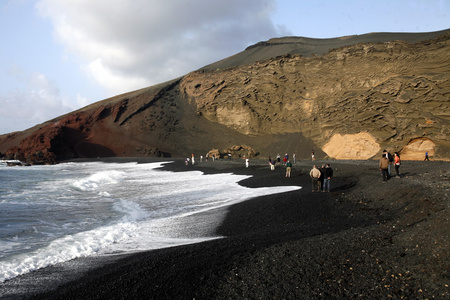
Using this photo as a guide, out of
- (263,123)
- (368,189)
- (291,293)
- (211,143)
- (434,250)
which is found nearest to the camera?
(291,293)

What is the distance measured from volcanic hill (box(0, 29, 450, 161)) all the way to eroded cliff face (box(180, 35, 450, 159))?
0.10 meters

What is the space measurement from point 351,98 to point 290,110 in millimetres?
11127

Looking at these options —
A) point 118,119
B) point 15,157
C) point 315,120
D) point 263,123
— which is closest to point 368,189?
point 315,120

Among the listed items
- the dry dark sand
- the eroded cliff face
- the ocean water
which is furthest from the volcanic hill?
the dry dark sand

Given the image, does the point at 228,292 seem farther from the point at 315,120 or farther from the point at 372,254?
the point at 315,120

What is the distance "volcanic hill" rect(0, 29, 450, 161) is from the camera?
93.9 ft

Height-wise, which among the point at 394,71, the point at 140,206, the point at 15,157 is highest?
the point at 394,71

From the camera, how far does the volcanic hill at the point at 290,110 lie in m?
28.6

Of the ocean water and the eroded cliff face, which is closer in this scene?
the ocean water

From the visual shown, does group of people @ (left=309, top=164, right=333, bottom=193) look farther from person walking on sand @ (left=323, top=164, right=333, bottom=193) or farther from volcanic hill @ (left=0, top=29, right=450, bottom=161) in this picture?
volcanic hill @ (left=0, top=29, right=450, bottom=161)

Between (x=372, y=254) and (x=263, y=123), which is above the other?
(x=263, y=123)

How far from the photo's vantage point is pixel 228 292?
14.5ft

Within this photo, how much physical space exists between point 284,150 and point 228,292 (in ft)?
124

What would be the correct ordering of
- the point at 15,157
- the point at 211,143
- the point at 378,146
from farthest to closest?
the point at 15,157 < the point at 211,143 < the point at 378,146
